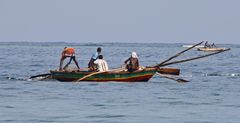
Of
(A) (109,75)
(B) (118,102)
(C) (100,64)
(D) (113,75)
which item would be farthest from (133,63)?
(B) (118,102)

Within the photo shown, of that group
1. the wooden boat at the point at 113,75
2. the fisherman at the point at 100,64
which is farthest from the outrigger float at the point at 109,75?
the fisherman at the point at 100,64

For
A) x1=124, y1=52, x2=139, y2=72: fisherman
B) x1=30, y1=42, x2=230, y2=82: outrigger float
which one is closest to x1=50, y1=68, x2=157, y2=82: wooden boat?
x1=30, y1=42, x2=230, y2=82: outrigger float

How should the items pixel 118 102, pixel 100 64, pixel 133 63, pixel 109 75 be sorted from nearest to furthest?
pixel 118 102
pixel 133 63
pixel 100 64
pixel 109 75

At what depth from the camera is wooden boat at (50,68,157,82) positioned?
41.4m

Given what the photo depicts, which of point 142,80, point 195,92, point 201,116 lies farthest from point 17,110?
point 142,80

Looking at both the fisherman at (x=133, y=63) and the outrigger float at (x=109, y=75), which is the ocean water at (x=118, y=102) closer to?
the outrigger float at (x=109, y=75)

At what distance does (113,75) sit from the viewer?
1626 inches

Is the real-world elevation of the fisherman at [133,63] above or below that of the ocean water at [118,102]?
above

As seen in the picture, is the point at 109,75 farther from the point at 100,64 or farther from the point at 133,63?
the point at 133,63

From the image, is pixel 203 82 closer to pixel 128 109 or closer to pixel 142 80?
pixel 142 80

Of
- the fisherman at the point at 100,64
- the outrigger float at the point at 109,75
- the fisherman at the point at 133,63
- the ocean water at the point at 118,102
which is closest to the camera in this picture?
the ocean water at the point at 118,102

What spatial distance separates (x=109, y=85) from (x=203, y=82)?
7.41 m

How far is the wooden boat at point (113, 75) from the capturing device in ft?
136

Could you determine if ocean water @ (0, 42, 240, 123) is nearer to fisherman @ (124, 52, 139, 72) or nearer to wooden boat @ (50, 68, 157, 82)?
wooden boat @ (50, 68, 157, 82)
